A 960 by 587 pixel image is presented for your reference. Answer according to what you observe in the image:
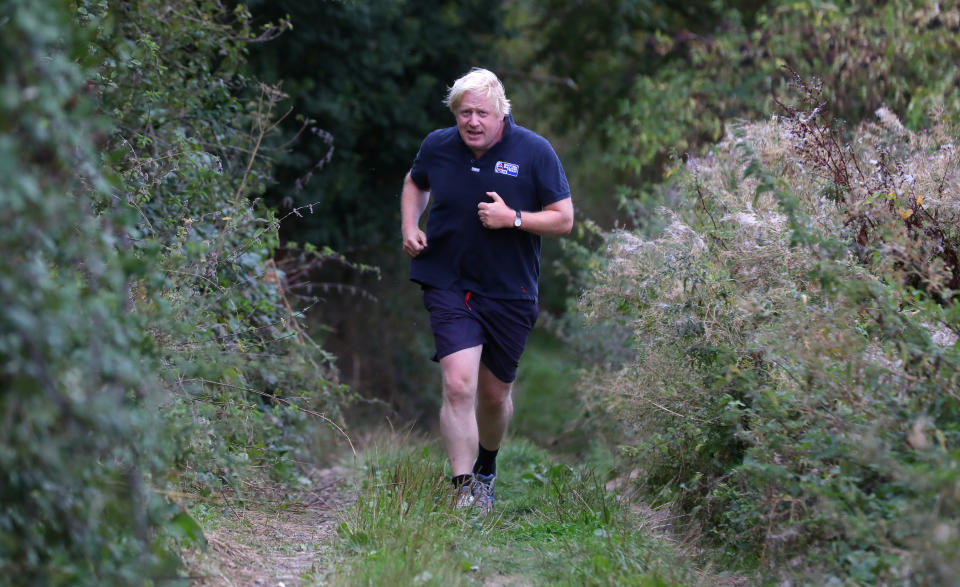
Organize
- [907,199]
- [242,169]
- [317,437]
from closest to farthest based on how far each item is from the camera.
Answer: [907,199] < [242,169] < [317,437]

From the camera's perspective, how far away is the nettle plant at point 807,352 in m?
3.02

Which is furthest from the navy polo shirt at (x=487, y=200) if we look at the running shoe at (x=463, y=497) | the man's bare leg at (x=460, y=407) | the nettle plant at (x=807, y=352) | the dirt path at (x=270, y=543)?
the dirt path at (x=270, y=543)

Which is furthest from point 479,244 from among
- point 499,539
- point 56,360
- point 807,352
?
point 56,360

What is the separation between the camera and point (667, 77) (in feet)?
35.1

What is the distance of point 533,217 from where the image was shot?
463 centimetres

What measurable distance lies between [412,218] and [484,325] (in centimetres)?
72

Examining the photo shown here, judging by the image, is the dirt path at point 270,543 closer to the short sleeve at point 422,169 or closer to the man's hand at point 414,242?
the man's hand at point 414,242

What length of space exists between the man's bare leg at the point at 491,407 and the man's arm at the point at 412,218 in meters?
0.71

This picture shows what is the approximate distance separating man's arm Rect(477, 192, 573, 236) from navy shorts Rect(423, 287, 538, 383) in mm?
402

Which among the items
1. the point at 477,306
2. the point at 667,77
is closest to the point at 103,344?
the point at 477,306

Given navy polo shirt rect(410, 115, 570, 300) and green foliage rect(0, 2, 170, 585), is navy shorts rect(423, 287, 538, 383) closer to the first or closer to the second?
navy polo shirt rect(410, 115, 570, 300)

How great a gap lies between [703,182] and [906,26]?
169 inches

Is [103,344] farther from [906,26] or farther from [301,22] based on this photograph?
[906,26]

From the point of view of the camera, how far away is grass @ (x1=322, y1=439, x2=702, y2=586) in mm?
3439
